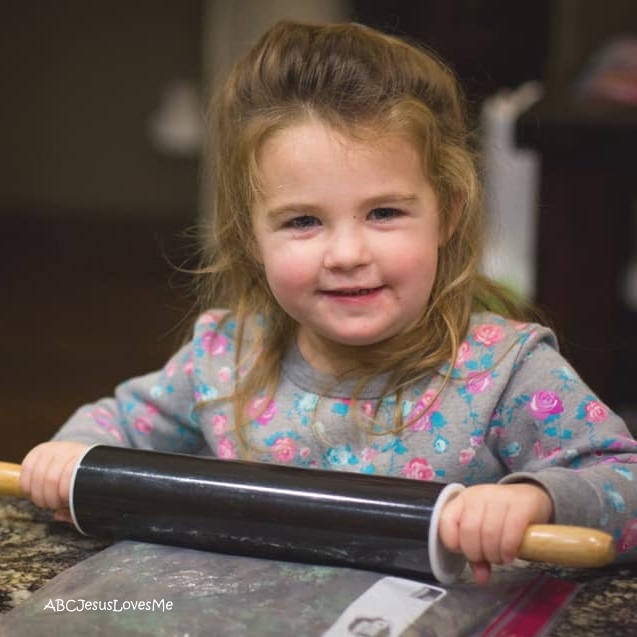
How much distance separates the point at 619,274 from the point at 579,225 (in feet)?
0.44

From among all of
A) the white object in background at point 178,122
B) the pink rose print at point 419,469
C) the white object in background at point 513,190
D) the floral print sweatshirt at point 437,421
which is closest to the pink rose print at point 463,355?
the floral print sweatshirt at point 437,421

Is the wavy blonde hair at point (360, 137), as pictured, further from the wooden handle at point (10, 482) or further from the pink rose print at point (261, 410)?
the wooden handle at point (10, 482)

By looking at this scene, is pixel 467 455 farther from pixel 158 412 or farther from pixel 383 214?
pixel 158 412

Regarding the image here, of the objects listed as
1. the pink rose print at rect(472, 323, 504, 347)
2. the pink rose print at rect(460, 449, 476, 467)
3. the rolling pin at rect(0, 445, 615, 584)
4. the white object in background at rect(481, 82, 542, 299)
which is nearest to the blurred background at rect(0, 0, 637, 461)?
the white object in background at rect(481, 82, 542, 299)

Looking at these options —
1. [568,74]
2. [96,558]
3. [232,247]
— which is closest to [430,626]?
[96,558]

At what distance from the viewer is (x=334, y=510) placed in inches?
39.1

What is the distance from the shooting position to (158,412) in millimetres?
1412

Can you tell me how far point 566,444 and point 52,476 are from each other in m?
0.47

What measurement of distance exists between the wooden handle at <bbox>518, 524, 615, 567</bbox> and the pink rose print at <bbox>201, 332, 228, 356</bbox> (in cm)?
53

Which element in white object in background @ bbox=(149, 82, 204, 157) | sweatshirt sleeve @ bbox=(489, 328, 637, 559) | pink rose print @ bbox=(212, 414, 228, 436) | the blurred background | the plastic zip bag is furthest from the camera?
white object in background @ bbox=(149, 82, 204, 157)

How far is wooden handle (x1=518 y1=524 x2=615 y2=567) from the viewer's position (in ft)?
2.98

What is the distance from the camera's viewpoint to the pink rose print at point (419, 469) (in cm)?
123

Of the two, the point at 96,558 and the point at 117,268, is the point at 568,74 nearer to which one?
the point at 96,558

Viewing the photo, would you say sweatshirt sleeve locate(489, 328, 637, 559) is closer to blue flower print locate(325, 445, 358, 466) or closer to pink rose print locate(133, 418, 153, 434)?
blue flower print locate(325, 445, 358, 466)
